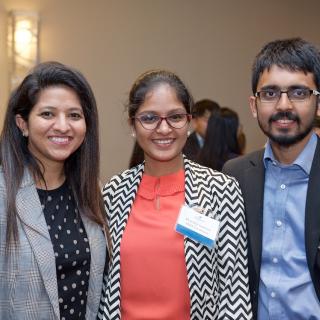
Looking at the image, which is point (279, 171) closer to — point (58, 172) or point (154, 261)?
point (154, 261)

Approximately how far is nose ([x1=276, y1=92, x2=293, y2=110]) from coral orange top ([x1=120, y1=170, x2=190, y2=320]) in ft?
1.72

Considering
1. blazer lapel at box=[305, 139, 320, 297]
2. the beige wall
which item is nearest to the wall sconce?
the beige wall

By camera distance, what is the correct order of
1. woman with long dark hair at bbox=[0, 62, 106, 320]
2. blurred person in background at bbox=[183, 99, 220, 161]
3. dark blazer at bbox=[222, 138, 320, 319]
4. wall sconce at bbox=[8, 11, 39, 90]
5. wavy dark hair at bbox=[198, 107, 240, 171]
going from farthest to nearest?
wall sconce at bbox=[8, 11, 39, 90]
blurred person in background at bbox=[183, 99, 220, 161]
wavy dark hair at bbox=[198, 107, 240, 171]
dark blazer at bbox=[222, 138, 320, 319]
woman with long dark hair at bbox=[0, 62, 106, 320]

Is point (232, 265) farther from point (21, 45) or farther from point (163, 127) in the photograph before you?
point (21, 45)

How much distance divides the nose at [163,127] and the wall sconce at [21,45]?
3.47 metres

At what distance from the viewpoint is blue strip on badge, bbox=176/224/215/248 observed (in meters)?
2.06

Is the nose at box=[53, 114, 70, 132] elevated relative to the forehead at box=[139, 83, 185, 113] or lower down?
lower down

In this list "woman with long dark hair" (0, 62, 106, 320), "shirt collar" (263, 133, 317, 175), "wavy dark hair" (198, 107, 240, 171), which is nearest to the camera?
"woman with long dark hair" (0, 62, 106, 320)

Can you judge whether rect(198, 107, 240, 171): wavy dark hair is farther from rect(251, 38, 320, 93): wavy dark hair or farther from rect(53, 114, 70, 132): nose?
rect(53, 114, 70, 132): nose

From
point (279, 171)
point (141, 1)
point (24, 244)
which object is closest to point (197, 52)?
point (141, 1)

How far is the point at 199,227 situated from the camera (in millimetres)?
2072

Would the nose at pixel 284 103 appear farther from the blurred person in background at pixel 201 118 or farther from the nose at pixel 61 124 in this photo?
the blurred person in background at pixel 201 118

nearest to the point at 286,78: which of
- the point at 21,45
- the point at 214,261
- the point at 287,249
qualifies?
the point at 287,249

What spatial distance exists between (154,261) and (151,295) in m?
0.13
